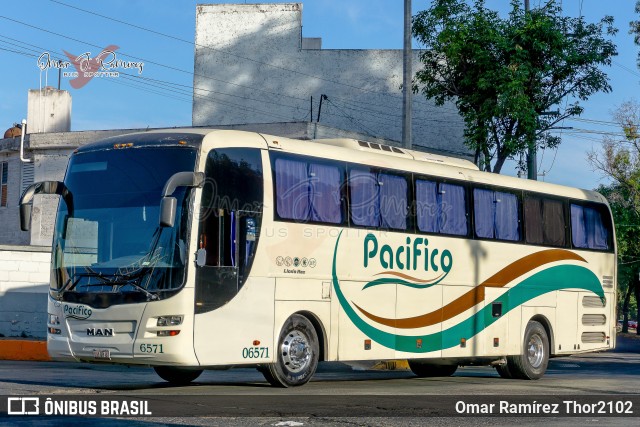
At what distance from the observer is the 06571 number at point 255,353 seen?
14836mm

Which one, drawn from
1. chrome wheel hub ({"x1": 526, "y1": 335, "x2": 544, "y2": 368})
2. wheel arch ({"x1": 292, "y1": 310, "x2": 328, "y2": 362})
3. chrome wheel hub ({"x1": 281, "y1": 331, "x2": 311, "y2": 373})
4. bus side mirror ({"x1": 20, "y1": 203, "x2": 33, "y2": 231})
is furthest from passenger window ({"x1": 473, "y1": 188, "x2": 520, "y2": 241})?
bus side mirror ({"x1": 20, "y1": 203, "x2": 33, "y2": 231})

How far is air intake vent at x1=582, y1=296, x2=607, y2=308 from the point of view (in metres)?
22.3

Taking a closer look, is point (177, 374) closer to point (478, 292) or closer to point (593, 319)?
point (478, 292)

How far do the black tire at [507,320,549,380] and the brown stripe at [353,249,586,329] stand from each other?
119cm

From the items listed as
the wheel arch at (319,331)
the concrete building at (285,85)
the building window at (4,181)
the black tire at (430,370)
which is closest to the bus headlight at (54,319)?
the wheel arch at (319,331)

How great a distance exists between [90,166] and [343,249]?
159 inches

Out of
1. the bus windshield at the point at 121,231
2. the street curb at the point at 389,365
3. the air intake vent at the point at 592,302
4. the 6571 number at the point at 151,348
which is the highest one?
the bus windshield at the point at 121,231

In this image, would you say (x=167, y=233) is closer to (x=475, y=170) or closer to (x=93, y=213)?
(x=93, y=213)

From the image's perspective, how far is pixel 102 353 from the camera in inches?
562

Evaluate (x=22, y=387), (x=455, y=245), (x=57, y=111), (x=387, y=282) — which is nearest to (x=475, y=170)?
(x=455, y=245)

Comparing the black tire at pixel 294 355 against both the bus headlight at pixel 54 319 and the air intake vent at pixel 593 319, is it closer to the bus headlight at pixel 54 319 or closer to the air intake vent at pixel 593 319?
the bus headlight at pixel 54 319

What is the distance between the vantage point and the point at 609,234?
23.4 meters

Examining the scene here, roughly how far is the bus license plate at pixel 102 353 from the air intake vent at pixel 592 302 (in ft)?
37.4

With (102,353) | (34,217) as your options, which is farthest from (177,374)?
(34,217)
